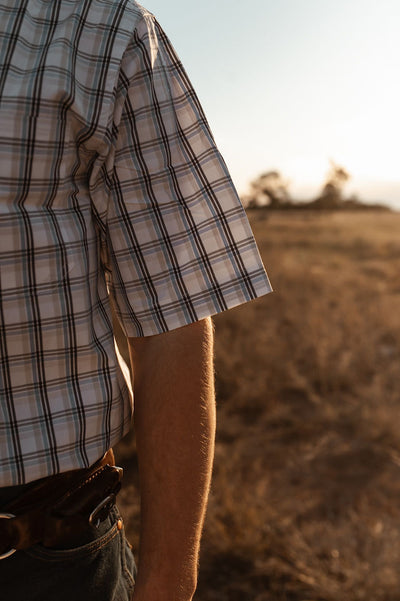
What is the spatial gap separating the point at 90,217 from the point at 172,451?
14.5 inches

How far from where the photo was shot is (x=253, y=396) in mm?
4277

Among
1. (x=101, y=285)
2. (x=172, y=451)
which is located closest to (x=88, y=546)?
(x=172, y=451)

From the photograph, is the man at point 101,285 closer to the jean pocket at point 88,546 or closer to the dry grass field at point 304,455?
the jean pocket at point 88,546

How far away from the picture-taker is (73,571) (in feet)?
2.84

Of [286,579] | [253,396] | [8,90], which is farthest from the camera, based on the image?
[253,396]

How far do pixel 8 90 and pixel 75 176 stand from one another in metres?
0.14

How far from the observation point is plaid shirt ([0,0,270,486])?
2.68 feet

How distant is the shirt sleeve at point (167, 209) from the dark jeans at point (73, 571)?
0.32m

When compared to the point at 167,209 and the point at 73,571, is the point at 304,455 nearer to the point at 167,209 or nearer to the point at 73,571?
the point at 73,571

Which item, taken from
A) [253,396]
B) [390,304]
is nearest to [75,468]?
[253,396]

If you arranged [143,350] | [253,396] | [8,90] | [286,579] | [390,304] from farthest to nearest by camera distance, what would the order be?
[390,304] < [253,396] < [286,579] < [143,350] < [8,90]

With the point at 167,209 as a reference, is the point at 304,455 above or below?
below

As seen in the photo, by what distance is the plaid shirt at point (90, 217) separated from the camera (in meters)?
0.82

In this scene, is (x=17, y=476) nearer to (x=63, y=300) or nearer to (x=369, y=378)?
(x=63, y=300)
